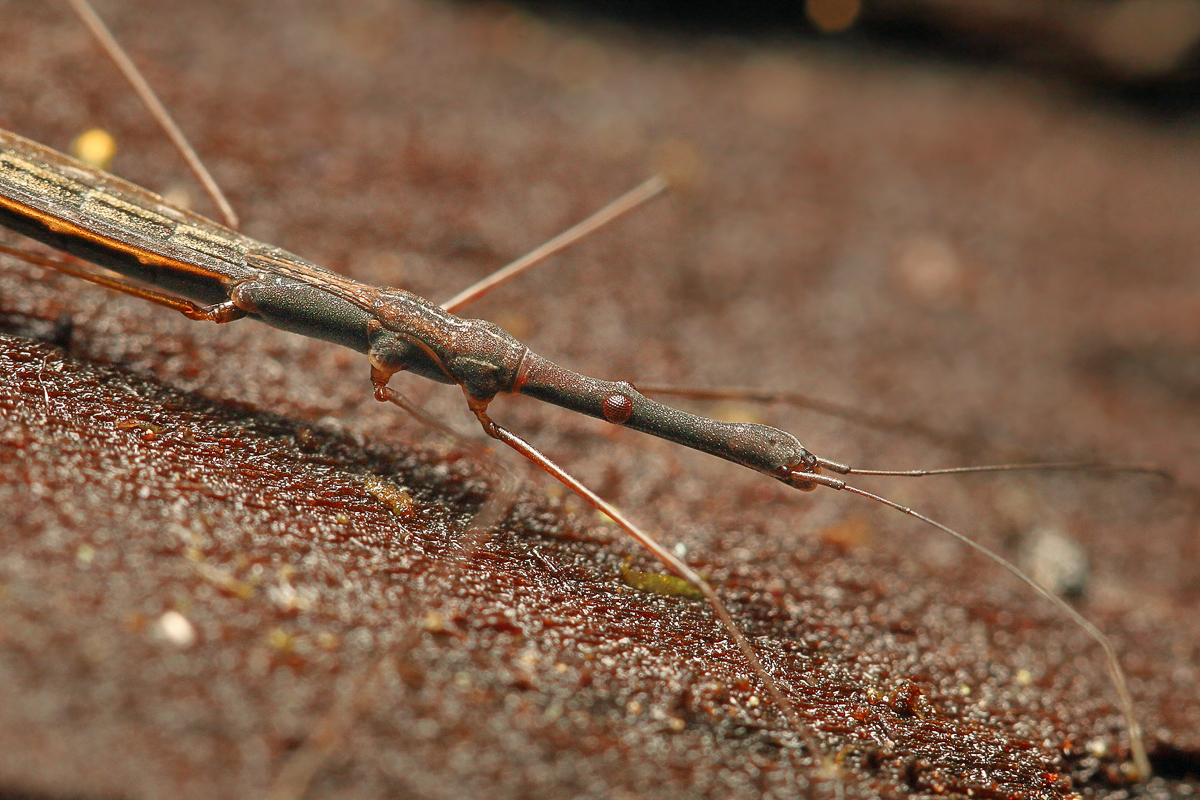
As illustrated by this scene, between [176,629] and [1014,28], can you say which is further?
[1014,28]

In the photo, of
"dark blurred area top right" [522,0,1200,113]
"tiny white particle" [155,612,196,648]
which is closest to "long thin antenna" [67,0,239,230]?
"tiny white particle" [155,612,196,648]

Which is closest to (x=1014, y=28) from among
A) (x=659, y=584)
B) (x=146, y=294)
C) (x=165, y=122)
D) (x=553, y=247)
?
(x=553, y=247)

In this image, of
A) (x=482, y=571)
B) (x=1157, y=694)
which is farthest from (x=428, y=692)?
(x=1157, y=694)

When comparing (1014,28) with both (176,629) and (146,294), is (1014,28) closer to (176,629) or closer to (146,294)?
(146,294)

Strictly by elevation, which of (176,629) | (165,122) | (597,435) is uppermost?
(165,122)

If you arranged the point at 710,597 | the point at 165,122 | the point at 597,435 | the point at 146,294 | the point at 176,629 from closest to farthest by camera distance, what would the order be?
1. the point at 176,629
2. the point at 710,597
3. the point at 146,294
4. the point at 165,122
5. the point at 597,435

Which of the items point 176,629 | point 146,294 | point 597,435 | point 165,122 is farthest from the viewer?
point 597,435

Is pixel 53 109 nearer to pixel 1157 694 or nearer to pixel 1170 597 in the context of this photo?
pixel 1157 694
